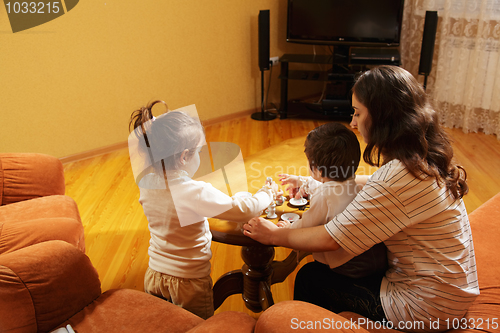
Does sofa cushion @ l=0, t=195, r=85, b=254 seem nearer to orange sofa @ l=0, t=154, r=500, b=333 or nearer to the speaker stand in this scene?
orange sofa @ l=0, t=154, r=500, b=333

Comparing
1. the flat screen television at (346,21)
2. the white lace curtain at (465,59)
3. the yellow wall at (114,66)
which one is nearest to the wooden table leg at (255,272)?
the yellow wall at (114,66)

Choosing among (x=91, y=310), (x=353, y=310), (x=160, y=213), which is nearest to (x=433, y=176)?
(x=353, y=310)

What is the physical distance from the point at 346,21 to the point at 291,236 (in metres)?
3.13

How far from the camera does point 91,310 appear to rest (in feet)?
4.03

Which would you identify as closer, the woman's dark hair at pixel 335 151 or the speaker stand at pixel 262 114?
the woman's dark hair at pixel 335 151

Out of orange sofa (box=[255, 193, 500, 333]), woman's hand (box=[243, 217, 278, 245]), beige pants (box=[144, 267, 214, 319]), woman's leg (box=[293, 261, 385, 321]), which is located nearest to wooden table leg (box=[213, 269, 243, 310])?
beige pants (box=[144, 267, 214, 319])

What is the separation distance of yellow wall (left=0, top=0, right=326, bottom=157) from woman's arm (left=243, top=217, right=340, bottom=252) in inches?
96.7

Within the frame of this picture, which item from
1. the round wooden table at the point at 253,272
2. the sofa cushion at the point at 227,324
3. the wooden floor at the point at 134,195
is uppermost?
the sofa cushion at the point at 227,324

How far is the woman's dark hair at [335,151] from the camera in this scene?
1.21 m

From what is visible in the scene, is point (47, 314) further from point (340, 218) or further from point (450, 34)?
point (450, 34)

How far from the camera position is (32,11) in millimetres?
2848

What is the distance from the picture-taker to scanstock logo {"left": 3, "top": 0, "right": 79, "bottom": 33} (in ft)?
9.14

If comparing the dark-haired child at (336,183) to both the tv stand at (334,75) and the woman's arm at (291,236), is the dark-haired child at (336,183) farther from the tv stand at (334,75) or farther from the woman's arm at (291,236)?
the tv stand at (334,75)

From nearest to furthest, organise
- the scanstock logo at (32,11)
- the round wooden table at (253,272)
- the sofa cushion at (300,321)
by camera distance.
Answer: the sofa cushion at (300,321)
the round wooden table at (253,272)
the scanstock logo at (32,11)
